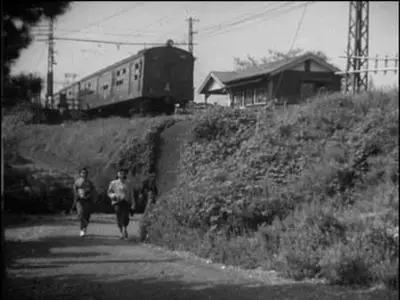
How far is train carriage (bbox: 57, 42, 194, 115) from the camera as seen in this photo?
10.8 metres

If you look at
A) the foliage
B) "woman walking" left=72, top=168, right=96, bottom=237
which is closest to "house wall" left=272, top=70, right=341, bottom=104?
the foliage

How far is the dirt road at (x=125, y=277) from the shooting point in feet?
21.7

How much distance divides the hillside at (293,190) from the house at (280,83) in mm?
434

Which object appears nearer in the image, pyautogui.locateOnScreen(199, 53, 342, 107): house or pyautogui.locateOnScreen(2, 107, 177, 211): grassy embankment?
pyautogui.locateOnScreen(199, 53, 342, 107): house

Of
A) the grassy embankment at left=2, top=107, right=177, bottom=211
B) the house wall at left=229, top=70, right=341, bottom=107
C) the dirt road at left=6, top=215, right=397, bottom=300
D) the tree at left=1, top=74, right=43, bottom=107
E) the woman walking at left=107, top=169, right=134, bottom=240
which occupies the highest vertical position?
the house wall at left=229, top=70, right=341, bottom=107

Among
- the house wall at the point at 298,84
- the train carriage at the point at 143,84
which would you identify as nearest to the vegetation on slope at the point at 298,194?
the house wall at the point at 298,84

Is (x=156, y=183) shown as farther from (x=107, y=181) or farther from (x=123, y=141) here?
(x=123, y=141)

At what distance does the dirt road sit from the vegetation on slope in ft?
1.31

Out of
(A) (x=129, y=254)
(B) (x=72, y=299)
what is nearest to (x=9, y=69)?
(B) (x=72, y=299)

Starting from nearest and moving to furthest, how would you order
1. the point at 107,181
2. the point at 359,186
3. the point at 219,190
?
1. the point at 359,186
2. the point at 219,190
3. the point at 107,181

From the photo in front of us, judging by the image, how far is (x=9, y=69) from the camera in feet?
22.8

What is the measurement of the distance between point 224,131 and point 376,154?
13.3 feet

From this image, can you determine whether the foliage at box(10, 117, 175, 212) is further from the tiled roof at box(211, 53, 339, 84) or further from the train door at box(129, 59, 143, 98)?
the tiled roof at box(211, 53, 339, 84)

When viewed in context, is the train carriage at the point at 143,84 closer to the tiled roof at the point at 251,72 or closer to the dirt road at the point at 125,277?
the tiled roof at the point at 251,72
